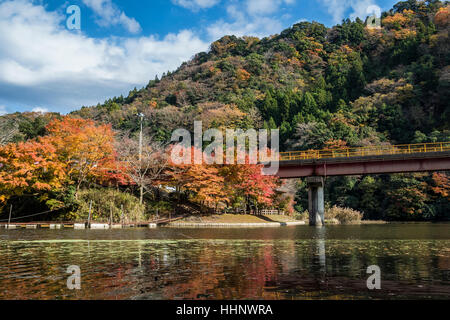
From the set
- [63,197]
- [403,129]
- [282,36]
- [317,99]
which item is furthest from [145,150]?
[282,36]

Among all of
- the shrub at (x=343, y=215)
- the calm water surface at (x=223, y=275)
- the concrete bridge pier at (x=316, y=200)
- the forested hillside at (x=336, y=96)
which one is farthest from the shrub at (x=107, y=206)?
the shrub at (x=343, y=215)

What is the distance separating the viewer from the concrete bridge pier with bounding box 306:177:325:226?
38.1 metres

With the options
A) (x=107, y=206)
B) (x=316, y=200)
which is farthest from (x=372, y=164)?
(x=107, y=206)

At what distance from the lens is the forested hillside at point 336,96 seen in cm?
5160

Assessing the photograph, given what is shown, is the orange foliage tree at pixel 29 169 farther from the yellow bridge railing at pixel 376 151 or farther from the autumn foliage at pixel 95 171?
the yellow bridge railing at pixel 376 151

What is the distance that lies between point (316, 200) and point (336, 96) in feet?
149

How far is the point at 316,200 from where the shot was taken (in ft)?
128

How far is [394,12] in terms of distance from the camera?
9675 centimetres

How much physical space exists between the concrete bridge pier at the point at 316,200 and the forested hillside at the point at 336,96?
49.9 ft

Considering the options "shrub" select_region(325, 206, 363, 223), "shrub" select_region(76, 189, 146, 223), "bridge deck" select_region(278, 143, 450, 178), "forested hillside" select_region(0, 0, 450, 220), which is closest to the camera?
"shrub" select_region(76, 189, 146, 223)

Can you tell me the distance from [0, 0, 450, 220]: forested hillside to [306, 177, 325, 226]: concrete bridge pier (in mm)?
15208

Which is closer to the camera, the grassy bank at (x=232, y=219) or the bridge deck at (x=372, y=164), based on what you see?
the bridge deck at (x=372, y=164)

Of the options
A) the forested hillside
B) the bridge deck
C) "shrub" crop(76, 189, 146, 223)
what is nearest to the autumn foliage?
"shrub" crop(76, 189, 146, 223)

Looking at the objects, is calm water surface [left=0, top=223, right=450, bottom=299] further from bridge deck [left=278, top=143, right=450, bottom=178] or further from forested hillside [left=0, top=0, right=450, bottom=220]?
forested hillside [left=0, top=0, right=450, bottom=220]
